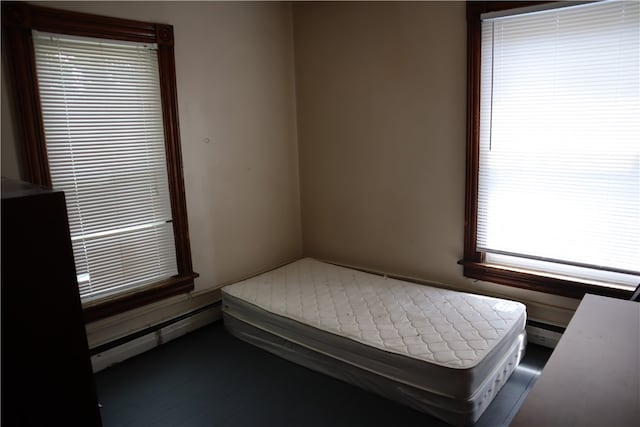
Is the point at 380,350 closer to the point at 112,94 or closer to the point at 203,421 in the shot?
the point at 203,421

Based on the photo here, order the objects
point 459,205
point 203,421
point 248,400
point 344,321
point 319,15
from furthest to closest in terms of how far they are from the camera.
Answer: point 319,15, point 459,205, point 344,321, point 248,400, point 203,421

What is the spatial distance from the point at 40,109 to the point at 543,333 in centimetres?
326

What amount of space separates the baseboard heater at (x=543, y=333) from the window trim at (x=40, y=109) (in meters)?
2.33

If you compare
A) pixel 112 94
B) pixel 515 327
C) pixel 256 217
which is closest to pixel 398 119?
pixel 256 217

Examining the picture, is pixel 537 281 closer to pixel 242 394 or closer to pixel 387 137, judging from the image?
pixel 387 137

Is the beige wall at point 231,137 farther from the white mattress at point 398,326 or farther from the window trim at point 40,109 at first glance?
the white mattress at point 398,326

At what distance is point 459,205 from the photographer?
122 inches

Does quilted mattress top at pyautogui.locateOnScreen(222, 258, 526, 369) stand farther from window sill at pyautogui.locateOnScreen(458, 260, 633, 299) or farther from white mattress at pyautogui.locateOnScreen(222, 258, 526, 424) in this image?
window sill at pyautogui.locateOnScreen(458, 260, 633, 299)

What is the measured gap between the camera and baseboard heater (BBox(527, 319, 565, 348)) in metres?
2.83

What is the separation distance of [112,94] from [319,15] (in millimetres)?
1738

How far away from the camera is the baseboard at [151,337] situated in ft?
9.29

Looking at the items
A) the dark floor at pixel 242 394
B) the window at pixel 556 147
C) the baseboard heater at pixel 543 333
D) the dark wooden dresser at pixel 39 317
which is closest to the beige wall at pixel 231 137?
the dark floor at pixel 242 394

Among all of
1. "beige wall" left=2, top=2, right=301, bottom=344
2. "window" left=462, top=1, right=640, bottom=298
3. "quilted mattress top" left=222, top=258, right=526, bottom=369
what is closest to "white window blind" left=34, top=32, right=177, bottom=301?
"beige wall" left=2, top=2, right=301, bottom=344

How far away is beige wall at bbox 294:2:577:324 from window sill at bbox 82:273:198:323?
1.28 metres
